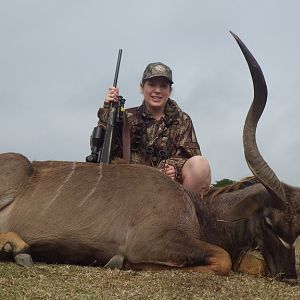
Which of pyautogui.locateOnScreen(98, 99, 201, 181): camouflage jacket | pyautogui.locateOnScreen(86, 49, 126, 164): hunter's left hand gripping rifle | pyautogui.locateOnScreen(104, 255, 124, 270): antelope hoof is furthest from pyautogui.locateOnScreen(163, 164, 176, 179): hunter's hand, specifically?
pyautogui.locateOnScreen(104, 255, 124, 270): antelope hoof

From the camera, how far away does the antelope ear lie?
5.01 metres

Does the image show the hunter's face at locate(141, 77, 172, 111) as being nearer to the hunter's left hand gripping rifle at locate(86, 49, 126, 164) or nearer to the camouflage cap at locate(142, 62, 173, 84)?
the camouflage cap at locate(142, 62, 173, 84)

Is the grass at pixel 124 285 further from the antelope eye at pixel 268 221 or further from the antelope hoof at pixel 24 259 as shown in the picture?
the antelope eye at pixel 268 221

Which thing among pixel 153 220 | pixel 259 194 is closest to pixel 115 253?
pixel 153 220

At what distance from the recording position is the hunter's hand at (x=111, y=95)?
6.70 metres

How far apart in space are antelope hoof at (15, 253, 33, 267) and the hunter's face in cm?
288

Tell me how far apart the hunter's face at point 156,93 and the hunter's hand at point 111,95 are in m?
0.38

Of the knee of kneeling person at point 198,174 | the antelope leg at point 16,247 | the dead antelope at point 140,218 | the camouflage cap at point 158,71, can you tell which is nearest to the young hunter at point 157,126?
the camouflage cap at point 158,71

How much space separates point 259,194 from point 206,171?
1.15 metres

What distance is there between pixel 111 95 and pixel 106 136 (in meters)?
0.60

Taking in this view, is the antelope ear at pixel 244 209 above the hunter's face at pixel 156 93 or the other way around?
the other way around

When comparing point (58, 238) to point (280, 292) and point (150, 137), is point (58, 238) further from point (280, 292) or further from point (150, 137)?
point (150, 137)

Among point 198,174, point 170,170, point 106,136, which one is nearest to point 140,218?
point 198,174

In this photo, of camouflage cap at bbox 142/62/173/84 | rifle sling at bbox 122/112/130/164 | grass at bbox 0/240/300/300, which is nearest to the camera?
grass at bbox 0/240/300/300
